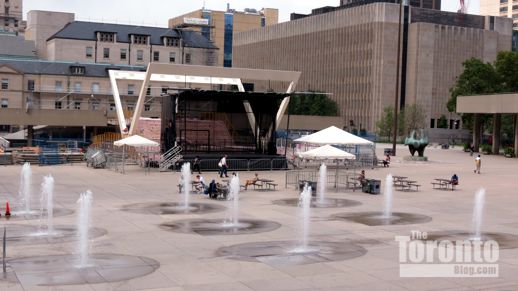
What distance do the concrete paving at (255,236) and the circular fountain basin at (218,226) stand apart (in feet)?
1.42

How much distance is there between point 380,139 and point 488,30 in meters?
43.4

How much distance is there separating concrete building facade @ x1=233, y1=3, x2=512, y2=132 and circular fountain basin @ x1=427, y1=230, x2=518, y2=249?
4578 inches

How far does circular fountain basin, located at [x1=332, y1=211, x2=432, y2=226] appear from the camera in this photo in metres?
22.6

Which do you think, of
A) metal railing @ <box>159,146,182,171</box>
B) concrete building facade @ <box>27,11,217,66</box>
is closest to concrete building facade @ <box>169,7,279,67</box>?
concrete building facade @ <box>27,11,217,66</box>

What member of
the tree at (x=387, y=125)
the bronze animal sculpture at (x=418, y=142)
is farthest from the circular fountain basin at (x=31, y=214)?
the tree at (x=387, y=125)

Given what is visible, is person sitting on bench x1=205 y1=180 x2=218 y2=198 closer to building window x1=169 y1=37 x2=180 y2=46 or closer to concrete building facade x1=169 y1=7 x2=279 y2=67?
building window x1=169 y1=37 x2=180 y2=46

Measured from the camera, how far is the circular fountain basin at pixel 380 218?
74.1ft

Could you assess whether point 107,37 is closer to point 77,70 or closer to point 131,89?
point 131,89

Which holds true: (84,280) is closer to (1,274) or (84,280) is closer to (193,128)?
(1,274)

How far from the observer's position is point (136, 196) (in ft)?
95.6

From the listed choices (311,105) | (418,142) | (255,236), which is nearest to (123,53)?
(311,105)

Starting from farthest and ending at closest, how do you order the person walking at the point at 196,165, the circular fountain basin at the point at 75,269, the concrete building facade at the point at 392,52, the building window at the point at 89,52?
the concrete building facade at the point at 392,52 → the building window at the point at 89,52 → the person walking at the point at 196,165 → the circular fountain basin at the point at 75,269

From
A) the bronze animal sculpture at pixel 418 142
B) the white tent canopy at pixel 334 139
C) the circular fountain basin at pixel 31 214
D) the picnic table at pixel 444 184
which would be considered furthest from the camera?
the bronze animal sculpture at pixel 418 142

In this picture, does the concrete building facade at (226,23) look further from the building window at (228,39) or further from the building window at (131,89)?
the building window at (131,89)
